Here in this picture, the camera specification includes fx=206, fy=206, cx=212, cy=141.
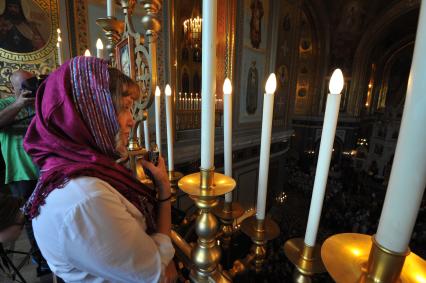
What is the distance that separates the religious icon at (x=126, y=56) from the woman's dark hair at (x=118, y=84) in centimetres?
2

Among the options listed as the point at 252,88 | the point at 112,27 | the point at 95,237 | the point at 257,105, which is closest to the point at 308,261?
the point at 95,237

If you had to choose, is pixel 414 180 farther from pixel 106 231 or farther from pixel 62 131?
pixel 62 131

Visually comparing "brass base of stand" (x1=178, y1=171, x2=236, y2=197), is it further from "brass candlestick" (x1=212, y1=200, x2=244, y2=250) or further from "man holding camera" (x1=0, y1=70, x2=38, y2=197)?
"man holding camera" (x1=0, y1=70, x2=38, y2=197)

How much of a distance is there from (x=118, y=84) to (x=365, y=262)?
28.2 inches

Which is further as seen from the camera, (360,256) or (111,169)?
(111,169)

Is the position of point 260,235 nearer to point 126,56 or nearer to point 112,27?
point 126,56

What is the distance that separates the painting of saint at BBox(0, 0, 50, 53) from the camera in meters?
1.54

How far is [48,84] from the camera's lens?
0.61m

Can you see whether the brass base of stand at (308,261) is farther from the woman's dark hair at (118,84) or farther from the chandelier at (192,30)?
the chandelier at (192,30)

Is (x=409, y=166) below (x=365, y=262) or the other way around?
the other way around

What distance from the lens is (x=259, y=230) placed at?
569mm

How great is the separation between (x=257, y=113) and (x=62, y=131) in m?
3.75

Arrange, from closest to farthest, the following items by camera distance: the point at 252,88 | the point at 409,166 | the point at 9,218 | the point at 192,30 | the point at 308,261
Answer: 1. the point at 409,166
2. the point at 308,261
3. the point at 9,218
4. the point at 192,30
5. the point at 252,88

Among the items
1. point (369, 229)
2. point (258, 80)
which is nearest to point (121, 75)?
point (258, 80)
